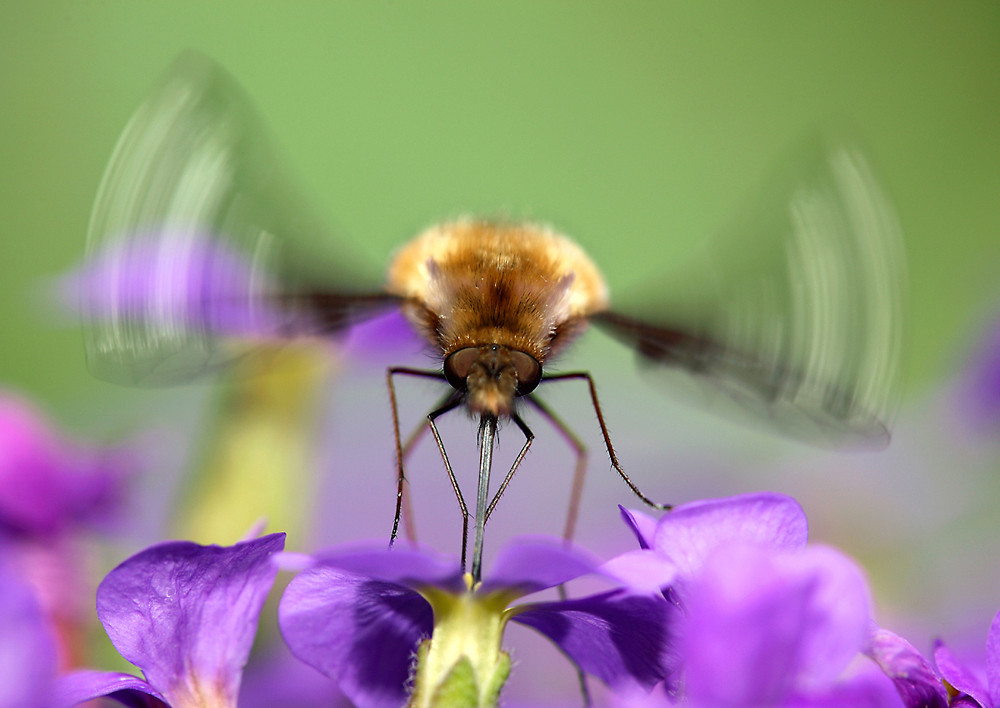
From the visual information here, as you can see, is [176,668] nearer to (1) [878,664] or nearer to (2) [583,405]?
(1) [878,664]

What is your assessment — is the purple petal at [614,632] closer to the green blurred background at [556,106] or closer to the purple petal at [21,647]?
the purple petal at [21,647]

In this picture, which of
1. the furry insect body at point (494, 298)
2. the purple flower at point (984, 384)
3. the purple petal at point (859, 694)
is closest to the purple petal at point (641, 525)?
the purple petal at point (859, 694)

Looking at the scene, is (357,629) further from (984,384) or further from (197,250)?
(984,384)

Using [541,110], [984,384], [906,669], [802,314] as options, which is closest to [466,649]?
[906,669]

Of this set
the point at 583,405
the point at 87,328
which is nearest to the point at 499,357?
the point at 87,328

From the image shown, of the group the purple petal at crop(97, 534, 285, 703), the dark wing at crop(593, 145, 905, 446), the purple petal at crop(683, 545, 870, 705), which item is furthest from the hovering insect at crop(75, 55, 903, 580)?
the purple petal at crop(683, 545, 870, 705)
